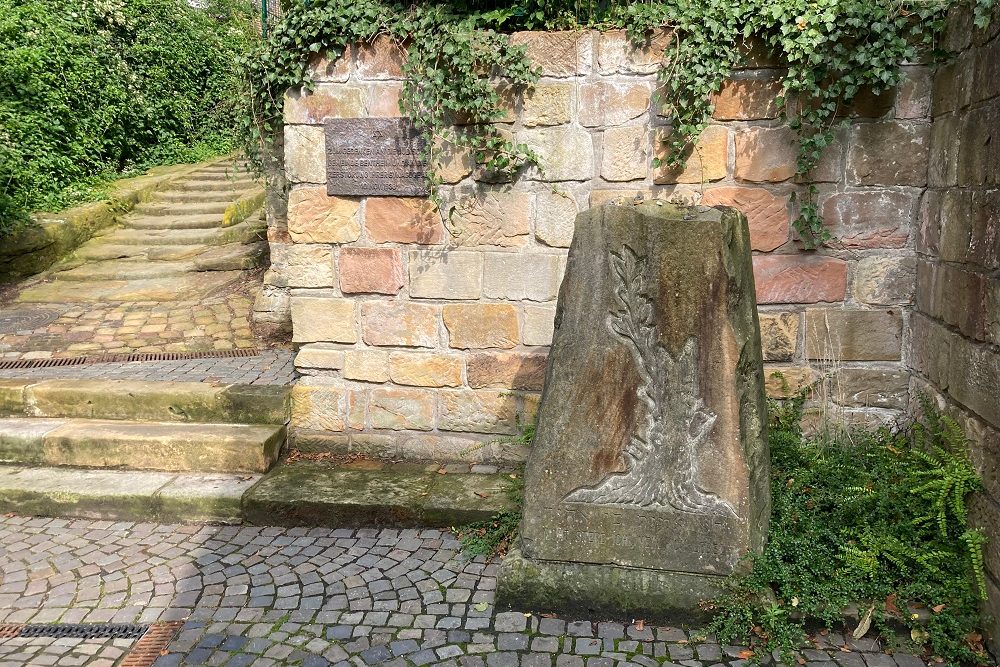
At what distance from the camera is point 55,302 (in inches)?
278

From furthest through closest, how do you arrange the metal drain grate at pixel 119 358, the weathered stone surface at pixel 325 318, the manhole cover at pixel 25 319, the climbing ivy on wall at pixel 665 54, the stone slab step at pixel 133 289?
the stone slab step at pixel 133 289 → the manhole cover at pixel 25 319 → the metal drain grate at pixel 119 358 → the weathered stone surface at pixel 325 318 → the climbing ivy on wall at pixel 665 54

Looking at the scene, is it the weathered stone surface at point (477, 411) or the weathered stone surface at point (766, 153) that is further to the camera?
the weathered stone surface at point (477, 411)

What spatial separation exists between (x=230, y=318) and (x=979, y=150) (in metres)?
5.58

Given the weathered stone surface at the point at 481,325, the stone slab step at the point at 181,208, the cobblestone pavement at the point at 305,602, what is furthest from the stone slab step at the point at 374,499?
the stone slab step at the point at 181,208

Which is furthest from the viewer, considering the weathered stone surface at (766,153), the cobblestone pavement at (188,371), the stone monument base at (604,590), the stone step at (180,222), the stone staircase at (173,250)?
the stone step at (180,222)

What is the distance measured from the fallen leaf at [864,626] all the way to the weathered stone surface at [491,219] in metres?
2.23

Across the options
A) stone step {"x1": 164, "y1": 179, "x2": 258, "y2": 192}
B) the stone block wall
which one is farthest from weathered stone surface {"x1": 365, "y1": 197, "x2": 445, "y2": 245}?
stone step {"x1": 164, "y1": 179, "x2": 258, "y2": 192}

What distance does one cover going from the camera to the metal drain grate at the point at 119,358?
5625mm

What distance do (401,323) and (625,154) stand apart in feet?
4.78

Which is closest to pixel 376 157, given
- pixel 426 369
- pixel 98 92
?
pixel 426 369

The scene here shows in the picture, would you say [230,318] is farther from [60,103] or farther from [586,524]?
[60,103]

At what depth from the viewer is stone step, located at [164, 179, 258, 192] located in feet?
33.0

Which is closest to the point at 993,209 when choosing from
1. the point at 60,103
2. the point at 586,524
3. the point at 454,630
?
the point at 586,524

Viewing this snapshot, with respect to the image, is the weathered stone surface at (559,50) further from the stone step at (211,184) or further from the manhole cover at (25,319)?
the stone step at (211,184)
